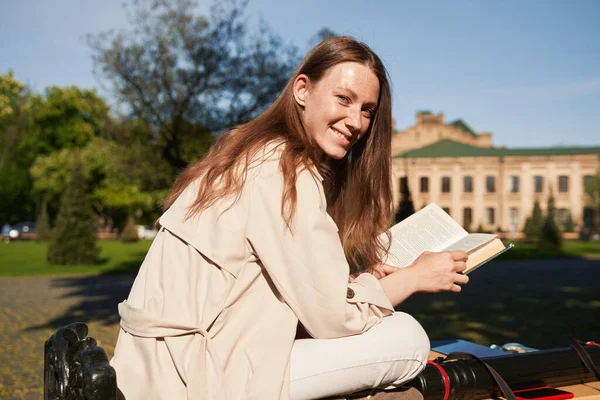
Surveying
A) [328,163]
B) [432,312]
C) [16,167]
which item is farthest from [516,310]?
[16,167]

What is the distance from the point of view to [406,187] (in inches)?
727

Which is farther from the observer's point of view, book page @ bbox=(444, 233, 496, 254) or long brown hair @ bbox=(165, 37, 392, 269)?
book page @ bbox=(444, 233, 496, 254)

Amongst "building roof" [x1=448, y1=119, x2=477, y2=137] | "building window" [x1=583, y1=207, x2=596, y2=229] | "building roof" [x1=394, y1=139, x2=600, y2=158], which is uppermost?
"building roof" [x1=448, y1=119, x2=477, y2=137]

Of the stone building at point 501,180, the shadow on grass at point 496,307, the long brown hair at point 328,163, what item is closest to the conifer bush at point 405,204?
the shadow on grass at point 496,307

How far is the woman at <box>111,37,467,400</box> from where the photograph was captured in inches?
79.3

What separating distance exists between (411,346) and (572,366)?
3.74 ft

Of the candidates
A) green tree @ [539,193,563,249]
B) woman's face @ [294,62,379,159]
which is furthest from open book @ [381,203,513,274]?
green tree @ [539,193,563,249]

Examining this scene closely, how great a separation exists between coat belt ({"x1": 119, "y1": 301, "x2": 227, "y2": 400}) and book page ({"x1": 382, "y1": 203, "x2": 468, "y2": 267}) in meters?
1.05

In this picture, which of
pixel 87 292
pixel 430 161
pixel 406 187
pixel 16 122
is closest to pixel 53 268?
pixel 87 292

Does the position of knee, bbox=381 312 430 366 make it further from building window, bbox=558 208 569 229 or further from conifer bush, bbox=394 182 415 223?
building window, bbox=558 208 569 229

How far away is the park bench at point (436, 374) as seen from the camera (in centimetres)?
180

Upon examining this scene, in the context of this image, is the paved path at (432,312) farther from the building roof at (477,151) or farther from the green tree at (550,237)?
the building roof at (477,151)

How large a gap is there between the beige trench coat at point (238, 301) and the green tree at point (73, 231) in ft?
63.4

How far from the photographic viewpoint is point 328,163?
8.86 feet
